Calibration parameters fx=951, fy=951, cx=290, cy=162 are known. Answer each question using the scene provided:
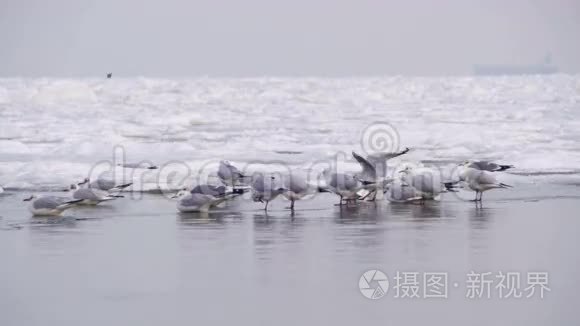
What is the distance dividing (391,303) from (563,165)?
7.55 metres

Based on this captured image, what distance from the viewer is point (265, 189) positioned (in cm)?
880

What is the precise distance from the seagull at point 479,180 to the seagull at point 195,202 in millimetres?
2495

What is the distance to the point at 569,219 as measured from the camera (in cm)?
828

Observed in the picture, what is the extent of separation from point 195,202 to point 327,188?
1333 mm

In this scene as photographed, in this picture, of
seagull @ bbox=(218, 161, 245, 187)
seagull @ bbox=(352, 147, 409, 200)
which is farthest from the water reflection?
seagull @ bbox=(218, 161, 245, 187)

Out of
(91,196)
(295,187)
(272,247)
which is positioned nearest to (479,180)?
(295,187)

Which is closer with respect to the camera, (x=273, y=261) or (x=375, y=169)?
(x=273, y=261)

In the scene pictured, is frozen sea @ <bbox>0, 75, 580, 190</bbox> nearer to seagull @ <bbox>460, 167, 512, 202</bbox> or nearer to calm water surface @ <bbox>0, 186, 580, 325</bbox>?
seagull @ <bbox>460, 167, 512, 202</bbox>

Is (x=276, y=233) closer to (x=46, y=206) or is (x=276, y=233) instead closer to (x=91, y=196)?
(x=46, y=206)

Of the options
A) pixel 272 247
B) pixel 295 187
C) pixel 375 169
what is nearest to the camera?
pixel 272 247

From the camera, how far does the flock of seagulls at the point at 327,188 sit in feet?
28.8

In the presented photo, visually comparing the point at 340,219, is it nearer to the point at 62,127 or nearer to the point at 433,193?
the point at 433,193

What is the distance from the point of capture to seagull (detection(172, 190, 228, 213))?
344 inches

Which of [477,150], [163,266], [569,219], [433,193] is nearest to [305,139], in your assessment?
[477,150]
